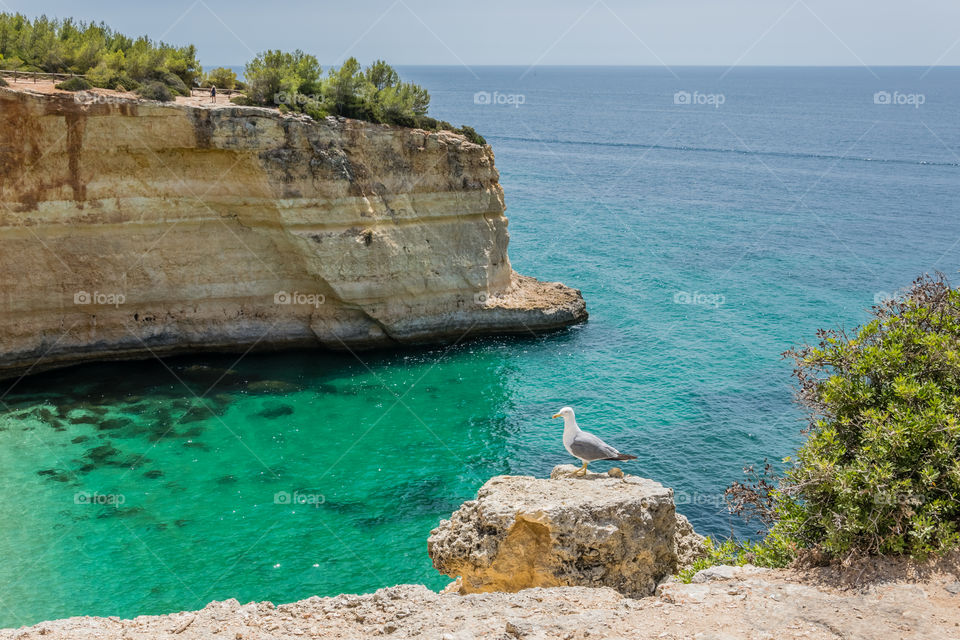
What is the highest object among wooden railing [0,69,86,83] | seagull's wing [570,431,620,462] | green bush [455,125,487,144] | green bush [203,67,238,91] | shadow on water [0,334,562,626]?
green bush [203,67,238,91]

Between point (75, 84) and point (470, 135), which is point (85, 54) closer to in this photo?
point (75, 84)

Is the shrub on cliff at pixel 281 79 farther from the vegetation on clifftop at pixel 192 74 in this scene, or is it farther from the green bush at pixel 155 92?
the green bush at pixel 155 92

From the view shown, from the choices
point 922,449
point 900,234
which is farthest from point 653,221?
point 922,449

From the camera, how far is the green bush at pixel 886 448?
1123cm

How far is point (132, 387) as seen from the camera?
30.7 m

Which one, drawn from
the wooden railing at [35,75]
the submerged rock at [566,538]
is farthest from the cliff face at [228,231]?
the submerged rock at [566,538]

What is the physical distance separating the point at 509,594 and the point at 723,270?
129ft

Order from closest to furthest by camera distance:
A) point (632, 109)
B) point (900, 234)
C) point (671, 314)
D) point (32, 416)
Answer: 1. point (32, 416)
2. point (671, 314)
3. point (900, 234)
4. point (632, 109)

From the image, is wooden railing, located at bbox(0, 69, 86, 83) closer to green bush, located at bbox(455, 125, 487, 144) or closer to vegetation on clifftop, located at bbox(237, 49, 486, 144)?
vegetation on clifftop, located at bbox(237, 49, 486, 144)

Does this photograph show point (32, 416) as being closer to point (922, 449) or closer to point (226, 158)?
point (226, 158)

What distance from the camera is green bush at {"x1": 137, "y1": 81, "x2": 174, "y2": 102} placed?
3072cm

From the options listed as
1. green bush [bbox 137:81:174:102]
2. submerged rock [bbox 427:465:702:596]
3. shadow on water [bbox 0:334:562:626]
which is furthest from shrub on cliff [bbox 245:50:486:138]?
submerged rock [bbox 427:465:702:596]

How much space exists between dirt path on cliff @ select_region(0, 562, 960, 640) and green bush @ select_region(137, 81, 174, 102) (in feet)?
76.6

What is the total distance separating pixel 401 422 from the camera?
96.2 feet
